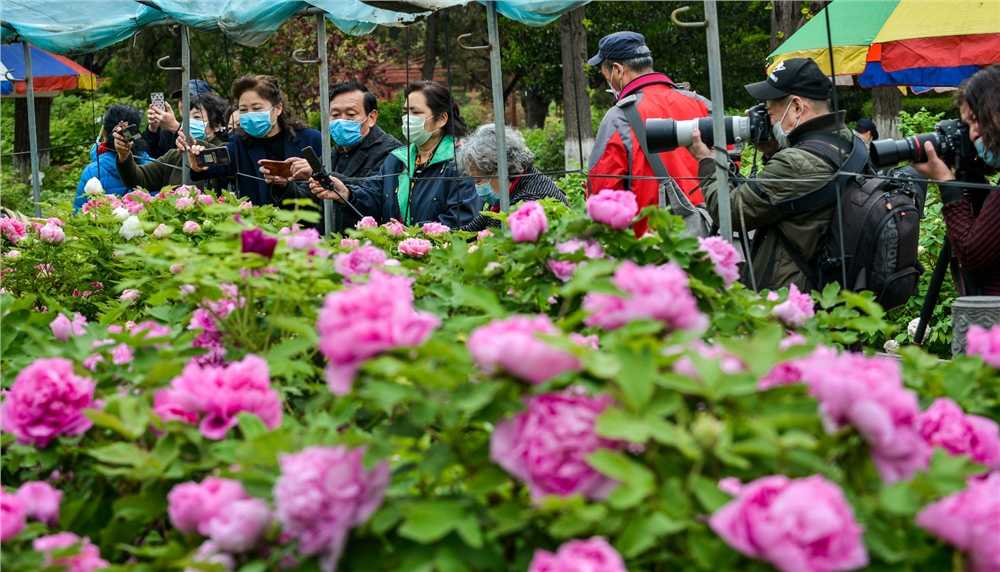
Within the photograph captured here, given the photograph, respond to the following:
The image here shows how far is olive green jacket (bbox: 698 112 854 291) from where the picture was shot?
3732mm

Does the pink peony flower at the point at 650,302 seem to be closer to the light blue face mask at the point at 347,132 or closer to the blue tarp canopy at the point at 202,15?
the blue tarp canopy at the point at 202,15

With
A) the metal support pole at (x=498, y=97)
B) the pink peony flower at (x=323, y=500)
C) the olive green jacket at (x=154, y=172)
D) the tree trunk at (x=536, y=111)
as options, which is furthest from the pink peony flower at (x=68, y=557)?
the tree trunk at (x=536, y=111)

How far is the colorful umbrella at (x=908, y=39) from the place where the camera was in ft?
29.7

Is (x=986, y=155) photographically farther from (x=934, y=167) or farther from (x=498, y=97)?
(x=498, y=97)

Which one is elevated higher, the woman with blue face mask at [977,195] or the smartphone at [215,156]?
the smartphone at [215,156]

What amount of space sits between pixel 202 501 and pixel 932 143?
306 cm

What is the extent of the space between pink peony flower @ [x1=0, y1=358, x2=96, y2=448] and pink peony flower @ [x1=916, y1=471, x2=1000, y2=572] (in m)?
1.14

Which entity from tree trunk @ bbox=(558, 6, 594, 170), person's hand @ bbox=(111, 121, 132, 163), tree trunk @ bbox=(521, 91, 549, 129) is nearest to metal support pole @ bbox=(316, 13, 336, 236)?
person's hand @ bbox=(111, 121, 132, 163)

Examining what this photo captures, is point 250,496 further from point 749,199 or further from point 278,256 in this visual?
point 749,199

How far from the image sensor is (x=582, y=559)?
103 centimetres

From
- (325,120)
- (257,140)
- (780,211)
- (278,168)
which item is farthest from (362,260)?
(257,140)

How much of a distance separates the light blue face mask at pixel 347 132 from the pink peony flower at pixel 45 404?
4472 mm

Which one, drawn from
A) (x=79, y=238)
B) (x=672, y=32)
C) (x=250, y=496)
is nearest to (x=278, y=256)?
(x=250, y=496)

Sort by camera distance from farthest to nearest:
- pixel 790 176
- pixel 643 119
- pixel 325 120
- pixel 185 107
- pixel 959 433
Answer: pixel 185 107 → pixel 325 120 → pixel 643 119 → pixel 790 176 → pixel 959 433
